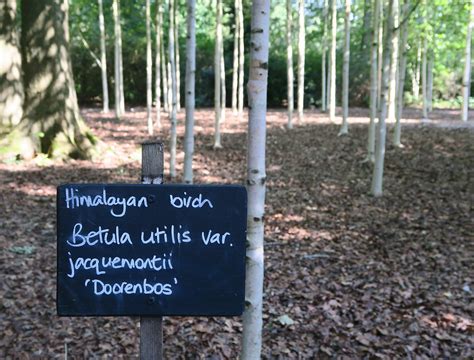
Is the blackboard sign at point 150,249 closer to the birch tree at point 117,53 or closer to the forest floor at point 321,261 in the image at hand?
the forest floor at point 321,261

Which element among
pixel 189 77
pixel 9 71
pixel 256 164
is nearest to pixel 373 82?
pixel 189 77

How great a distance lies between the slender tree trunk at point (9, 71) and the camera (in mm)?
10289

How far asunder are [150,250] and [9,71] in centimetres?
940

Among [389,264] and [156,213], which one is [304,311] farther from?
[156,213]

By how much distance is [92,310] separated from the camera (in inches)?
89.7

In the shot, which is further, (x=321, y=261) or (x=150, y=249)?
(x=321, y=261)

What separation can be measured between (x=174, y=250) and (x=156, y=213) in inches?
7.5

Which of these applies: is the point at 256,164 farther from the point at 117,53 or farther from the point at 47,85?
the point at 117,53

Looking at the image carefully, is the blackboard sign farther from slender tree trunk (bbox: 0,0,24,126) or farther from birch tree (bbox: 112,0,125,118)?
birch tree (bbox: 112,0,125,118)

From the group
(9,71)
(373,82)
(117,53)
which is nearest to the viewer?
(373,82)

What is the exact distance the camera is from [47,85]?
34.1ft

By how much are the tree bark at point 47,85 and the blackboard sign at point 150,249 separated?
8325 mm

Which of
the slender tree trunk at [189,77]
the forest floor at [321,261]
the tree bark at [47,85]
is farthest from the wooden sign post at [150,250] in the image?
the tree bark at [47,85]

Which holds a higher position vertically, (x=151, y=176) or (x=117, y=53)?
(x=117, y=53)
